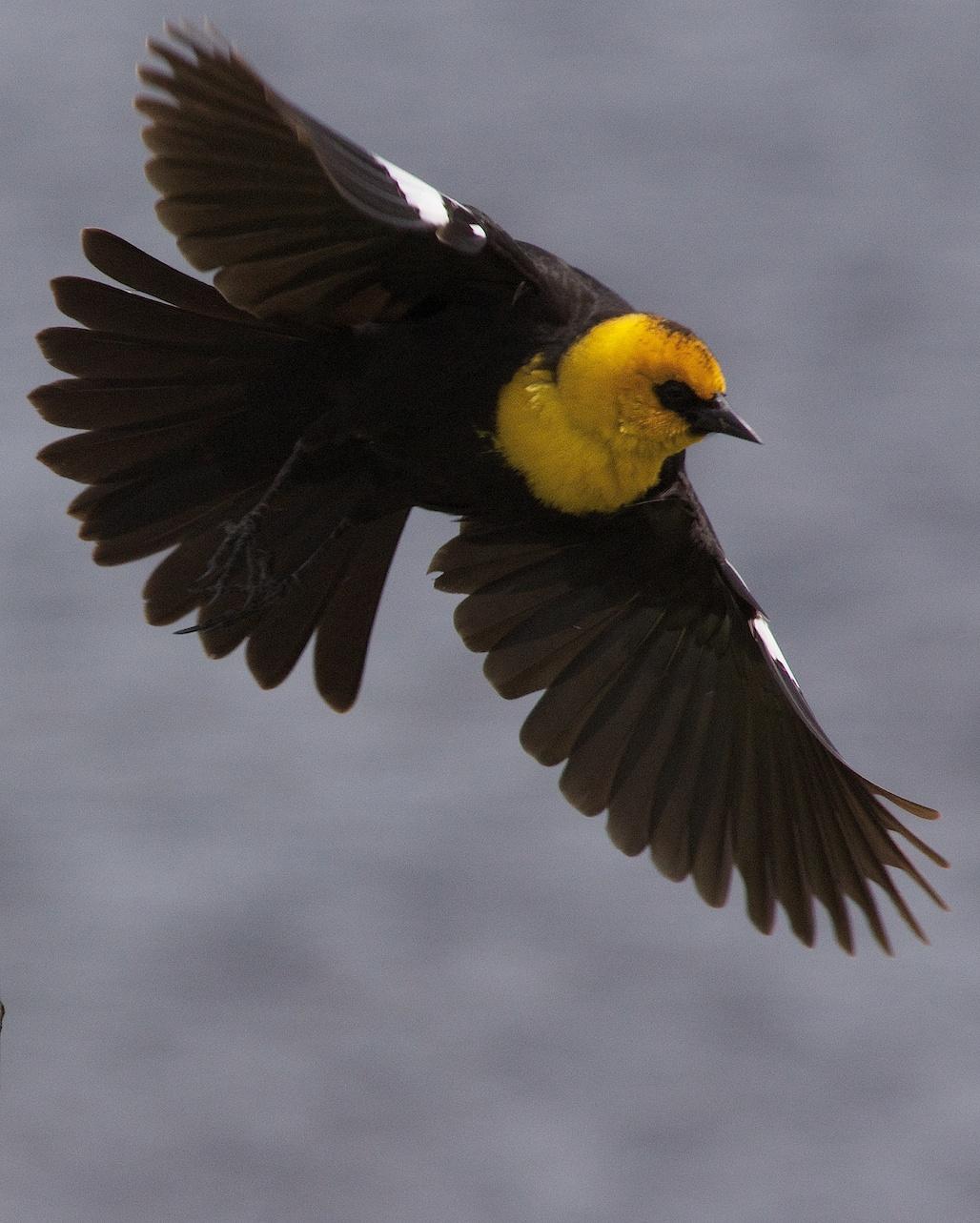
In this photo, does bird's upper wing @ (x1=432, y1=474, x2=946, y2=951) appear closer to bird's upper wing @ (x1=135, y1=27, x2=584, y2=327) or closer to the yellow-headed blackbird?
the yellow-headed blackbird

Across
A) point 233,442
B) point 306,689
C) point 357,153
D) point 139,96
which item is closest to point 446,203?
point 357,153

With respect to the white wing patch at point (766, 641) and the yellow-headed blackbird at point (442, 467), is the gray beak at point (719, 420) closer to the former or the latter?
the yellow-headed blackbird at point (442, 467)

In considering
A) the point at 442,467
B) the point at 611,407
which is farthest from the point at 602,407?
the point at 442,467

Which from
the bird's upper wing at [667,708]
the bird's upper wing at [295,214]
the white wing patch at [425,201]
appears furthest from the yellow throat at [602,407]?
the bird's upper wing at [667,708]

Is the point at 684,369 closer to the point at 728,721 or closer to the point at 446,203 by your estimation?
the point at 446,203

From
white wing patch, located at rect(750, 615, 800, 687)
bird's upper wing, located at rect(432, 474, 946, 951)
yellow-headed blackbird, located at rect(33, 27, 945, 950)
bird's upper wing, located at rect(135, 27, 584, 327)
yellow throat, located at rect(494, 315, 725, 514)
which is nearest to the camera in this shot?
bird's upper wing, located at rect(135, 27, 584, 327)

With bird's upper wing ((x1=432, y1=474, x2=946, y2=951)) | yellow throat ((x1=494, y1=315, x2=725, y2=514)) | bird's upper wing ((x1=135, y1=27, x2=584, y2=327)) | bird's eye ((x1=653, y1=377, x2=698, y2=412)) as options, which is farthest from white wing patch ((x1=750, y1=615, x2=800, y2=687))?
bird's upper wing ((x1=135, y1=27, x2=584, y2=327))
